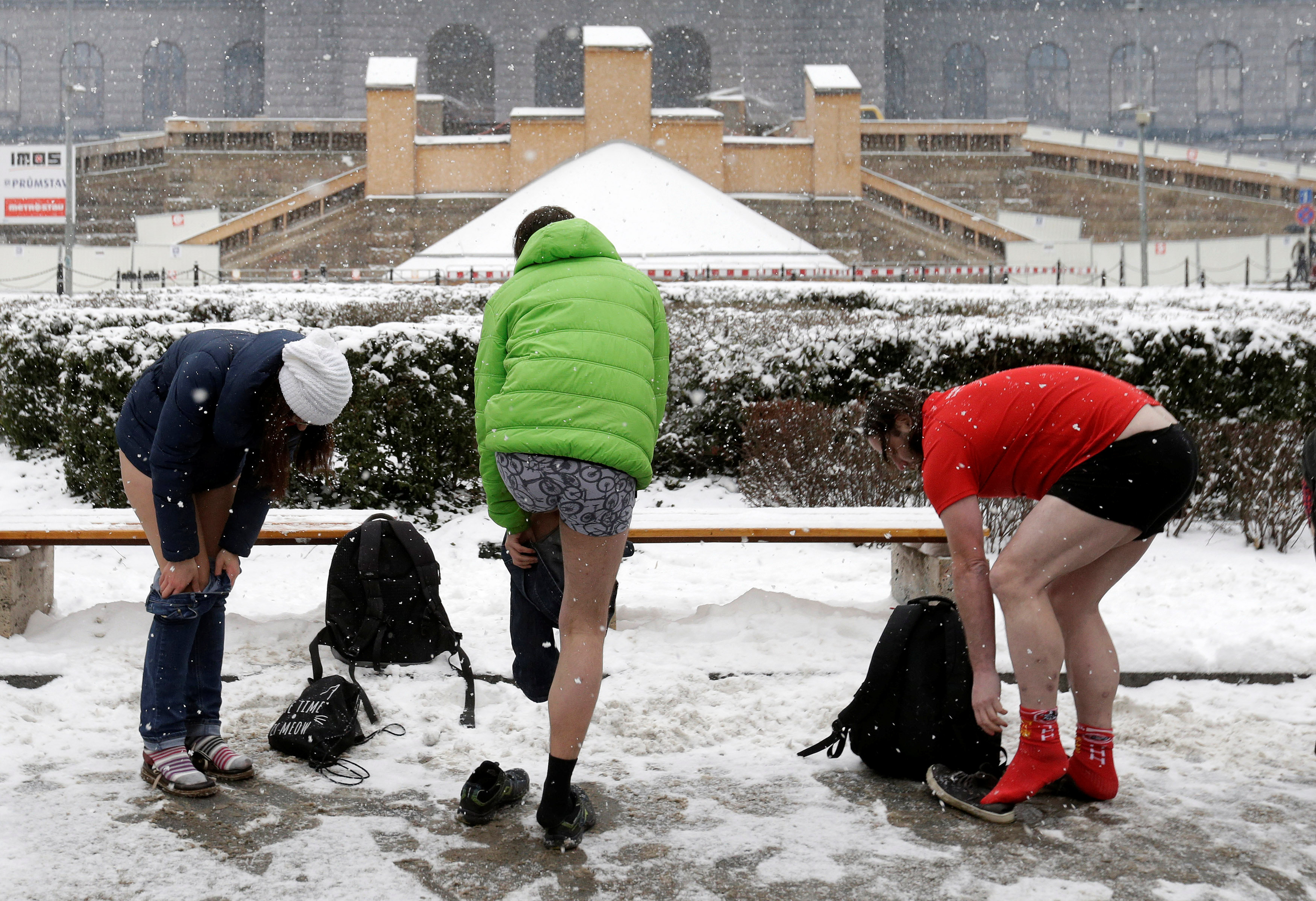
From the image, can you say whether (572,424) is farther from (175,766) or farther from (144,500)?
(175,766)

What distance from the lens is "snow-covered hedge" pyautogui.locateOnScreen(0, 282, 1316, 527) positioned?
24.0 ft

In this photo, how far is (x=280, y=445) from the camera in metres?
3.63

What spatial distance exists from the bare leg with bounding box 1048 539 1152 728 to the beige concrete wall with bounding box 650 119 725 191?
3086 centimetres

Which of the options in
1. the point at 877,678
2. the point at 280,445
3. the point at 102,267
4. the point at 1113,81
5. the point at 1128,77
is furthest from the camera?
the point at 1113,81

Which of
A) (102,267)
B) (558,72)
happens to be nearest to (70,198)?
(102,267)

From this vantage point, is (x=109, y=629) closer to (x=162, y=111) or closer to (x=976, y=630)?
(x=976, y=630)

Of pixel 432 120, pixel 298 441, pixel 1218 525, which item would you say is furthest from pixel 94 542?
pixel 432 120

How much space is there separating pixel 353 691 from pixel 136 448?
44.5 inches

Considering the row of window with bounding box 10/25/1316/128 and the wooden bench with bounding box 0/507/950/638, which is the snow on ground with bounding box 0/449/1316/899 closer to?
the wooden bench with bounding box 0/507/950/638

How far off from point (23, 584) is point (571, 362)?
338cm

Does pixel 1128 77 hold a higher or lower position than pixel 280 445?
higher

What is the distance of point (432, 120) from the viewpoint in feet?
125

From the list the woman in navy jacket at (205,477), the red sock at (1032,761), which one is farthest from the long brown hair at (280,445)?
the red sock at (1032,761)

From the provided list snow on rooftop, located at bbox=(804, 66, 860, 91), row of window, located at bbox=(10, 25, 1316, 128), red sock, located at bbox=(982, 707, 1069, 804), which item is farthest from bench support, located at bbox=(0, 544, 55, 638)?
row of window, located at bbox=(10, 25, 1316, 128)
